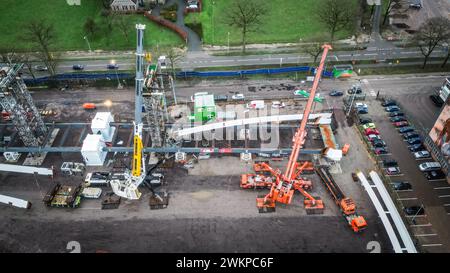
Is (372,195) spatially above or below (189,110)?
below

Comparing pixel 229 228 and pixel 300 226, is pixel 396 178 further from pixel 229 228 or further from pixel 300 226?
pixel 229 228

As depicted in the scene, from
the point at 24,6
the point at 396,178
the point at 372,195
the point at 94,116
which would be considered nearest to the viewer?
the point at 372,195

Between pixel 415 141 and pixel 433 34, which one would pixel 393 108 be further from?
pixel 433 34

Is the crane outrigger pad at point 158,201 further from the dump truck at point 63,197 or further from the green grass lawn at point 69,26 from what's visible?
the green grass lawn at point 69,26

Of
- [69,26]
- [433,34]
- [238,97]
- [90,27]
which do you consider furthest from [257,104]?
[69,26]
